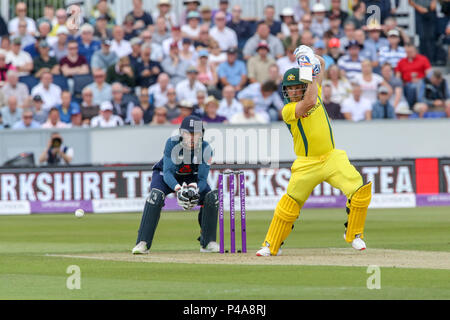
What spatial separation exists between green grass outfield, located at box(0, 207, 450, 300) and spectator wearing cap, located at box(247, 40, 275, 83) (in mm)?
6905

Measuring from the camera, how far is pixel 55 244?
14.5 metres

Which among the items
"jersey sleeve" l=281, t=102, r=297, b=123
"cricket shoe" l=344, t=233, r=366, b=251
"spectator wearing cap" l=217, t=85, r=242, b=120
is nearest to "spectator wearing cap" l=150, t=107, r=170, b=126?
"spectator wearing cap" l=217, t=85, r=242, b=120

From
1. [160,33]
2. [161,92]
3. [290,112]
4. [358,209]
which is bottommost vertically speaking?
[358,209]

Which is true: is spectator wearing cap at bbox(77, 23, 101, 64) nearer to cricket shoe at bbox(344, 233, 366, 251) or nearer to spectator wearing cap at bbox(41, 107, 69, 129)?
spectator wearing cap at bbox(41, 107, 69, 129)

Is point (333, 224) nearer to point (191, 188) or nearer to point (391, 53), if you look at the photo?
point (191, 188)

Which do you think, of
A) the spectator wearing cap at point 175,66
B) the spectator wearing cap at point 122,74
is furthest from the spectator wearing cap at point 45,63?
the spectator wearing cap at point 175,66

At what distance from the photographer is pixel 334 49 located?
24.2 meters

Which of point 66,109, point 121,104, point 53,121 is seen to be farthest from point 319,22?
point 53,121

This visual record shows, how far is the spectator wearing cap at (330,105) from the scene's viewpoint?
2280cm

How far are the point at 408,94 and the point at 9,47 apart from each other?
9.52m

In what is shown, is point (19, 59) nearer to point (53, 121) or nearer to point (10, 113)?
point (10, 113)

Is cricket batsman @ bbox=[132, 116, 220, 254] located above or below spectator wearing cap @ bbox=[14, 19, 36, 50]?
below

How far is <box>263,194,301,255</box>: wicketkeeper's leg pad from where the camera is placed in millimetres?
11641

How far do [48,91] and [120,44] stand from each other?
2.33 metres
